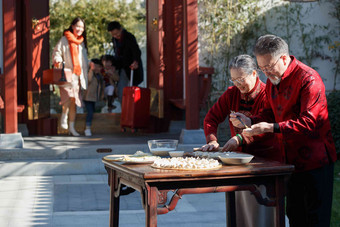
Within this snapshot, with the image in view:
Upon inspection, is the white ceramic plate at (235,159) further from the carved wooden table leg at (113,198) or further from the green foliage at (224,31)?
the green foliage at (224,31)

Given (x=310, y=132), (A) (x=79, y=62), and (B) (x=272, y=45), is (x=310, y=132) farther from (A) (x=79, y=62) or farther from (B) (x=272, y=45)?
(A) (x=79, y=62)

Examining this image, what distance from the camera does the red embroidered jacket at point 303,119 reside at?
2814mm

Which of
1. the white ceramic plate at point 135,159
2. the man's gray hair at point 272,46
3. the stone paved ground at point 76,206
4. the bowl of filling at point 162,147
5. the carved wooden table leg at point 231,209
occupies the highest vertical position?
the man's gray hair at point 272,46

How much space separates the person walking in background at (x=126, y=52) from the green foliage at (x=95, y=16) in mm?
10050

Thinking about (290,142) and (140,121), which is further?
(140,121)

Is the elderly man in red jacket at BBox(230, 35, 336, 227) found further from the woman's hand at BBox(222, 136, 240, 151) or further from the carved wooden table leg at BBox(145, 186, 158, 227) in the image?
the carved wooden table leg at BBox(145, 186, 158, 227)

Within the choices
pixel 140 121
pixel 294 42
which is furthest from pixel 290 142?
pixel 294 42

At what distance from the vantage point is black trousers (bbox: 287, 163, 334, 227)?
2.93 metres

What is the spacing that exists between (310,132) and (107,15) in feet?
55.4

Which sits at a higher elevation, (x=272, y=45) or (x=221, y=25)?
(x=221, y=25)

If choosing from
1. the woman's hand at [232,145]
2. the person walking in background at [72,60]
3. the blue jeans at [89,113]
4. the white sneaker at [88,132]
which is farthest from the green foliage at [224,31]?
the woman's hand at [232,145]

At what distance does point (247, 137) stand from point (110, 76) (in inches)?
230

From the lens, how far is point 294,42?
977cm

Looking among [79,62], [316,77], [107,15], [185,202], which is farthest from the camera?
[107,15]
